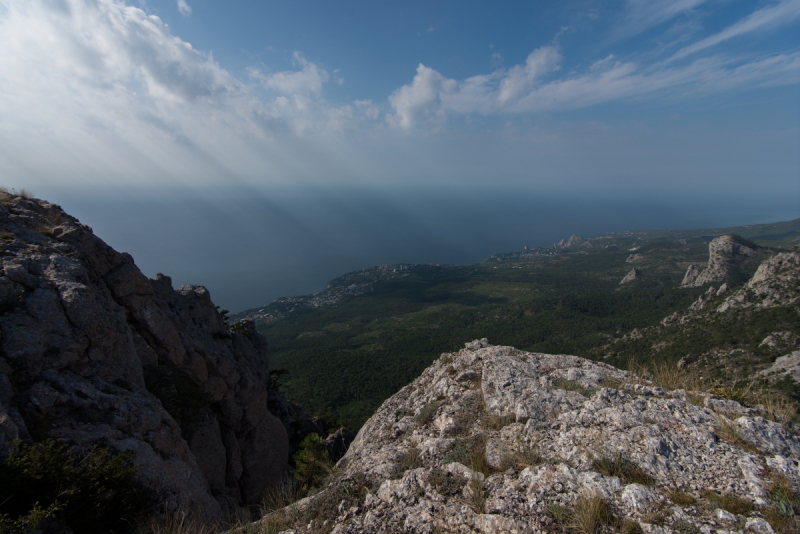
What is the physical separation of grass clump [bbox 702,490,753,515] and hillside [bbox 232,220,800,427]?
115ft

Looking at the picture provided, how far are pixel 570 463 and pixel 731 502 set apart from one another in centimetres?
197

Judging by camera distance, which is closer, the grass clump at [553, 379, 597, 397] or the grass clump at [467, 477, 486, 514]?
the grass clump at [467, 477, 486, 514]

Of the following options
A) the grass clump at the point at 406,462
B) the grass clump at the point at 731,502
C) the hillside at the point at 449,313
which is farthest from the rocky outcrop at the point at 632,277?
the grass clump at the point at 406,462

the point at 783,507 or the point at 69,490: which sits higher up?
the point at 783,507

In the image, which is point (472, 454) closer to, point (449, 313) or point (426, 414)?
point (426, 414)

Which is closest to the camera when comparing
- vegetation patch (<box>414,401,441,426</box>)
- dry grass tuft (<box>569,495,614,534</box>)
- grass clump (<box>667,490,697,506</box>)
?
dry grass tuft (<box>569,495,614,534</box>)

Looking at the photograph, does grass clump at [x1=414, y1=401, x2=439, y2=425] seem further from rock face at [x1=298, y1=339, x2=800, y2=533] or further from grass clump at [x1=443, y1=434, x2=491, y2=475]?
grass clump at [x1=443, y1=434, x2=491, y2=475]

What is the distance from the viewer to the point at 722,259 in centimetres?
8712

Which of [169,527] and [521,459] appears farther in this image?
[169,527]

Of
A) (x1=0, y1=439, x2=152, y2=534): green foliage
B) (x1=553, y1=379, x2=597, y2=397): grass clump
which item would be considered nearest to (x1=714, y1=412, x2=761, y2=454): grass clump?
(x1=553, y1=379, x2=597, y2=397): grass clump

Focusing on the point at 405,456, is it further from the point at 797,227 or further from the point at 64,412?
the point at 797,227

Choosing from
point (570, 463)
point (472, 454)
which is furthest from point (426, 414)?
point (570, 463)

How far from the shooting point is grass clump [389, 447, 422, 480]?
639cm

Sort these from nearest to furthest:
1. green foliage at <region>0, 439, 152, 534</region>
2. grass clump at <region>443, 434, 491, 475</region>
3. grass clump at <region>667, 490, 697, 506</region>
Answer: grass clump at <region>667, 490, 697, 506</region>, green foliage at <region>0, 439, 152, 534</region>, grass clump at <region>443, 434, 491, 475</region>
